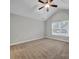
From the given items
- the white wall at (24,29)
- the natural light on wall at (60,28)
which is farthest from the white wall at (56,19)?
the white wall at (24,29)

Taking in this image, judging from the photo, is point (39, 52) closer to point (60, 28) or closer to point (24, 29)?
point (24, 29)

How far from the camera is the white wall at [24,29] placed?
19.7 feet

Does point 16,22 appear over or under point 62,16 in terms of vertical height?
under

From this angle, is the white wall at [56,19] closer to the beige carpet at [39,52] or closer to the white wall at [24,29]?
the white wall at [24,29]

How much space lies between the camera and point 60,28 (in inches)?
323

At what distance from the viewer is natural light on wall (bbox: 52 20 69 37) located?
747cm
